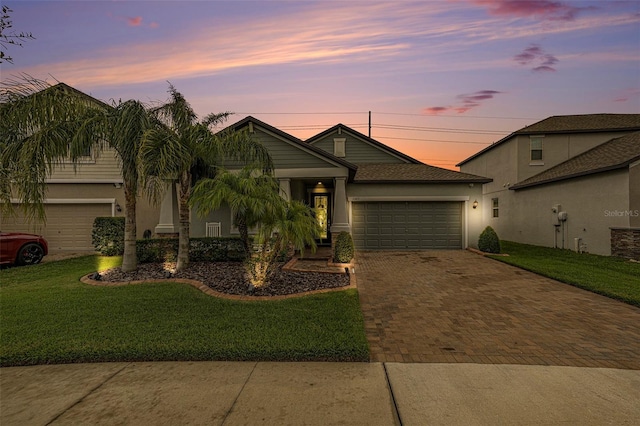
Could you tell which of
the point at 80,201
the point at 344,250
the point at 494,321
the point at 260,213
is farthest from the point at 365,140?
the point at 494,321

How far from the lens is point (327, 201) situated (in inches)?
618

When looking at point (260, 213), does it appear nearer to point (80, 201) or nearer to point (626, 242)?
point (80, 201)

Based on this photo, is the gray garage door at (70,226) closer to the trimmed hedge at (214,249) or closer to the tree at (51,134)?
the trimmed hedge at (214,249)

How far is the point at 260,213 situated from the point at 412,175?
10.6 metres

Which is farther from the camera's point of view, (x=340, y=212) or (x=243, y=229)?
(x=340, y=212)

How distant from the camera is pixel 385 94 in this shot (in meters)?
15.8

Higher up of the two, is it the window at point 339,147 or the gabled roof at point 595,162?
the window at point 339,147

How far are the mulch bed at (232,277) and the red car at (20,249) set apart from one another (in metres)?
4.19

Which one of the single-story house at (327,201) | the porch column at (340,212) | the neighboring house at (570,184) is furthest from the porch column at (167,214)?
the neighboring house at (570,184)

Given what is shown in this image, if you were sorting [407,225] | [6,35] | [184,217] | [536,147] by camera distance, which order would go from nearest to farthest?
[6,35]
[184,217]
[407,225]
[536,147]

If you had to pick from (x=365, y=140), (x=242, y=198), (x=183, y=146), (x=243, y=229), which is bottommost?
(x=243, y=229)

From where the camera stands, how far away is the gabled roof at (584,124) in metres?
17.7

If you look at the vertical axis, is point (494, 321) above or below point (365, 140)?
below

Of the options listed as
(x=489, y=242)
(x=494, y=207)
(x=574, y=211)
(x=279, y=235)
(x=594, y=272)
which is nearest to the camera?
(x=279, y=235)
